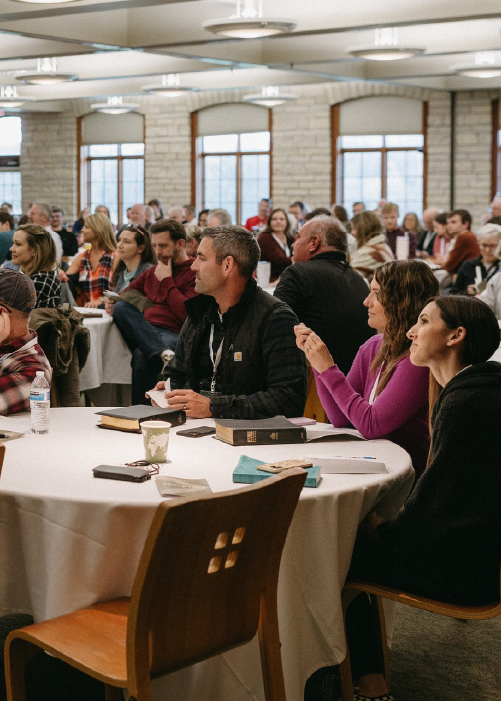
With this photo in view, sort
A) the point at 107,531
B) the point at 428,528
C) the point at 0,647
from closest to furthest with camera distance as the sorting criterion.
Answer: the point at 107,531 < the point at 428,528 < the point at 0,647

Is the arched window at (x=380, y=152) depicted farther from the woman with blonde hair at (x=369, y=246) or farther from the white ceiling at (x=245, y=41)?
the woman with blonde hair at (x=369, y=246)

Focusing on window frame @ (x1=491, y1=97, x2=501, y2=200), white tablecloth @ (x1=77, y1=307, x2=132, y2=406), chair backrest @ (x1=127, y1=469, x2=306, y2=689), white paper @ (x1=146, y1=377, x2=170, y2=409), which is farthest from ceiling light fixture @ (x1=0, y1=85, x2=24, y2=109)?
chair backrest @ (x1=127, y1=469, x2=306, y2=689)

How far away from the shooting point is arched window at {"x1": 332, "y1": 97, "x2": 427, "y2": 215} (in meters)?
16.7

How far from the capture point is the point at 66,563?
222 cm

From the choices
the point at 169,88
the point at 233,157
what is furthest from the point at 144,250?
the point at 233,157

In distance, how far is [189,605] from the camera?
6.26ft

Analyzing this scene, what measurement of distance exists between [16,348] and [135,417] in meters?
0.60

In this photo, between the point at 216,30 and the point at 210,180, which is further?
the point at 210,180

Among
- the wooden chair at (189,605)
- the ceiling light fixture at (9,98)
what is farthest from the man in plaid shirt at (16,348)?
the ceiling light fixture at (9,98)

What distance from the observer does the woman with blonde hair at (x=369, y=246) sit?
292 inches

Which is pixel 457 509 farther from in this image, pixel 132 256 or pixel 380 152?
pixel 380 152

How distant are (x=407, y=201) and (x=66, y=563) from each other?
1550cm

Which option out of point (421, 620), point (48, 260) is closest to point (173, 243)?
point (48, 260)

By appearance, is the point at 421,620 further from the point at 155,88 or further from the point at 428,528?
the point at 155,88
